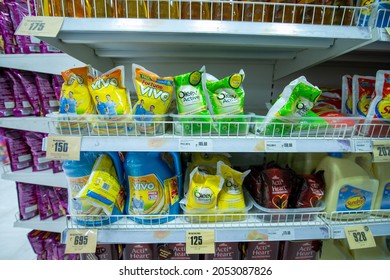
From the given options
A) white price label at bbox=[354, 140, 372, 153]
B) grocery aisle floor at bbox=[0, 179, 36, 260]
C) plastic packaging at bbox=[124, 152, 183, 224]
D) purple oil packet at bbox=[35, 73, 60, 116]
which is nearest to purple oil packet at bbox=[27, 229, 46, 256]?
grocery aisle floor at bbox=[0, 179, 36, 260]

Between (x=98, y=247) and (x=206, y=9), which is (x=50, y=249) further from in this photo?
(x=206, y=9)

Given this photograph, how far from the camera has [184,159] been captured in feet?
3.86

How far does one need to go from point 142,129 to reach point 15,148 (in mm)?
1232

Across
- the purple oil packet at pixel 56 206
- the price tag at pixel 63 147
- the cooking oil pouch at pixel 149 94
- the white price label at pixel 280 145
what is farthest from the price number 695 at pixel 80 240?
the purple oil packet at pixel 56 206

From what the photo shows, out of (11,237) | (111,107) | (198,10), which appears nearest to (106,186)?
(111,107)

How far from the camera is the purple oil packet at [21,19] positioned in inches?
52.6

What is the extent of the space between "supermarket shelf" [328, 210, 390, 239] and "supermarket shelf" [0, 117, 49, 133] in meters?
1.66

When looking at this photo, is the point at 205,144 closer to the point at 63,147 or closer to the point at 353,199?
the point at 63,147

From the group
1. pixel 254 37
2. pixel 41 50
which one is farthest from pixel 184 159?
pixel 41 50

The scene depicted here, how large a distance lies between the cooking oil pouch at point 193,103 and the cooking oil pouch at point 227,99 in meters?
0.03

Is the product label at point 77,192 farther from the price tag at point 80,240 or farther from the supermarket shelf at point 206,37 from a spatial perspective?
the supermarket shelf at point 206,37

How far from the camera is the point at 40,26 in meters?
0.66

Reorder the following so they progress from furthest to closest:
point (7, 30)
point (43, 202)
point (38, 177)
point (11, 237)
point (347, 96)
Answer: point (11, 237) → point (43, 202) → point (38, 177) → point (7, 30) → point (347, 96)

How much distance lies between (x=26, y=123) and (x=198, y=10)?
129cm
